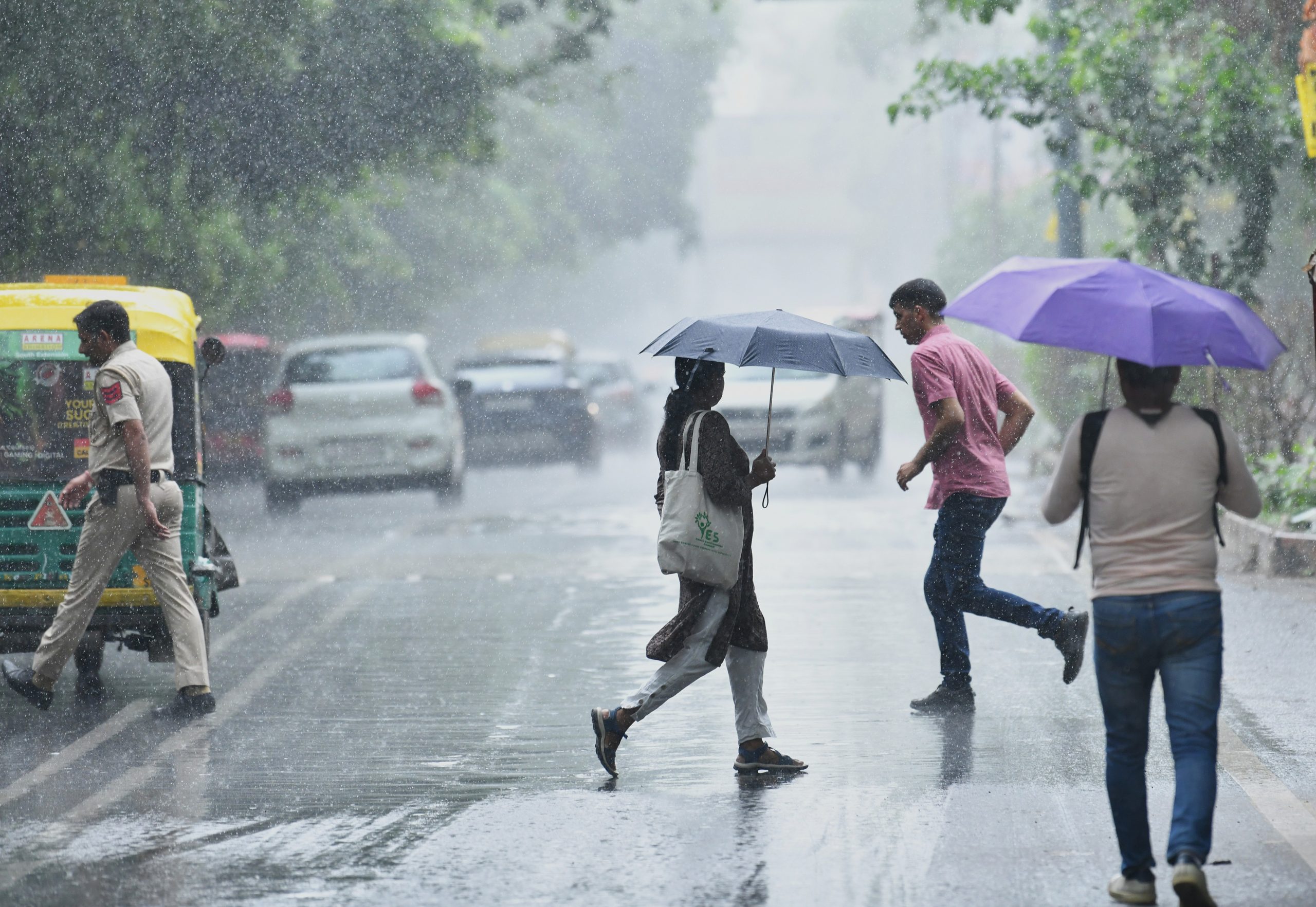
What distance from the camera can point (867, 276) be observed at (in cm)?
10538

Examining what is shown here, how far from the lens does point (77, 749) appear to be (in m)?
7.58

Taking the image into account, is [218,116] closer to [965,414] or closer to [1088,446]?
[965,414]

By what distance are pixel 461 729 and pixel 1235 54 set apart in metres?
10.8

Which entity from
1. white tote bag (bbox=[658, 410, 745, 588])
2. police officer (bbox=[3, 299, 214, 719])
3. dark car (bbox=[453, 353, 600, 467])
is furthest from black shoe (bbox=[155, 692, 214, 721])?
dark car (bbox=[453, 353, 600, 467])

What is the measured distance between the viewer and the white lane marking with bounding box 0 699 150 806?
22.4 feet

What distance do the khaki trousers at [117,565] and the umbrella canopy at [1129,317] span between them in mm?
3980

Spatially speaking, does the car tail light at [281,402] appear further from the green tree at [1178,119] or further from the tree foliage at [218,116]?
the green tree at [1178,119]

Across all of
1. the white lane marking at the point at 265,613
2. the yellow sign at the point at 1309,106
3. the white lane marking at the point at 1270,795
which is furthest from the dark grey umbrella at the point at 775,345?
the yellow sign at the point at 1309,106

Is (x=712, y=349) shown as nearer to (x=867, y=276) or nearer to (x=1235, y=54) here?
(x=1235, y=54)

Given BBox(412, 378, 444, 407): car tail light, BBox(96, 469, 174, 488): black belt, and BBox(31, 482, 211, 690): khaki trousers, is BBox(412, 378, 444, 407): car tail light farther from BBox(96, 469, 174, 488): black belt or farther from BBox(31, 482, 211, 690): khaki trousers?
BBox(96, 469, 174, 488): black belt

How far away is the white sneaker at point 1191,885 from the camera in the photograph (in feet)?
15.9

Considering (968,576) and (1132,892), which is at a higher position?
(968,576)

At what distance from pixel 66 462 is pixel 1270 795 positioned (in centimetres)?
552

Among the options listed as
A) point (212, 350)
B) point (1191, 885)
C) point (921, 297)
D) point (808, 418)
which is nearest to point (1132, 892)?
point (1191, 885)
